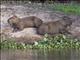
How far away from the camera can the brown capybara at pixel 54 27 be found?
628 inches

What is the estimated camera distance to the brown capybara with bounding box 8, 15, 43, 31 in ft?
53.9

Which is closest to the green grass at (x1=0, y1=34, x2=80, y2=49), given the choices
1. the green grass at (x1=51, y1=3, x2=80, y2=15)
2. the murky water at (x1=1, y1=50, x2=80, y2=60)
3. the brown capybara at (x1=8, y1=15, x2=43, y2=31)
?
the murky water at (x1=1, y1=50, x2=80, y2=60)

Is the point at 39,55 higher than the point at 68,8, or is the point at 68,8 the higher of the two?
the point at 68,8

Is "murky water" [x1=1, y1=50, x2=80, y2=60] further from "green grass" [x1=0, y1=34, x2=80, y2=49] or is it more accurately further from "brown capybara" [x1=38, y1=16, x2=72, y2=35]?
"brown capybara" [x1=38, y1=16, x2=72, y2=35]

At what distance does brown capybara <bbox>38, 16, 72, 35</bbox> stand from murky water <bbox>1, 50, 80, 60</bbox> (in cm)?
168

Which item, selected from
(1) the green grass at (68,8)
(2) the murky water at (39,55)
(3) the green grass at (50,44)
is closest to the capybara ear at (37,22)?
(3) the green grass at (50,44)

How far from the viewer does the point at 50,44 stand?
15266 millimetres

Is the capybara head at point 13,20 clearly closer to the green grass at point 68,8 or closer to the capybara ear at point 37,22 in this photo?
the capybara ear at point 37,22

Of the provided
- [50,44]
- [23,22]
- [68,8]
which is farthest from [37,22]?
[68,8]

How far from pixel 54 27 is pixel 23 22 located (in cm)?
114

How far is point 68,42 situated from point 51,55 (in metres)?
2.00

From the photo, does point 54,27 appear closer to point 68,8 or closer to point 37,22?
point 37,22

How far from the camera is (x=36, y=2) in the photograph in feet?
66.3

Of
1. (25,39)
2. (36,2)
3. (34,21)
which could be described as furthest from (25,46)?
(36,2)
